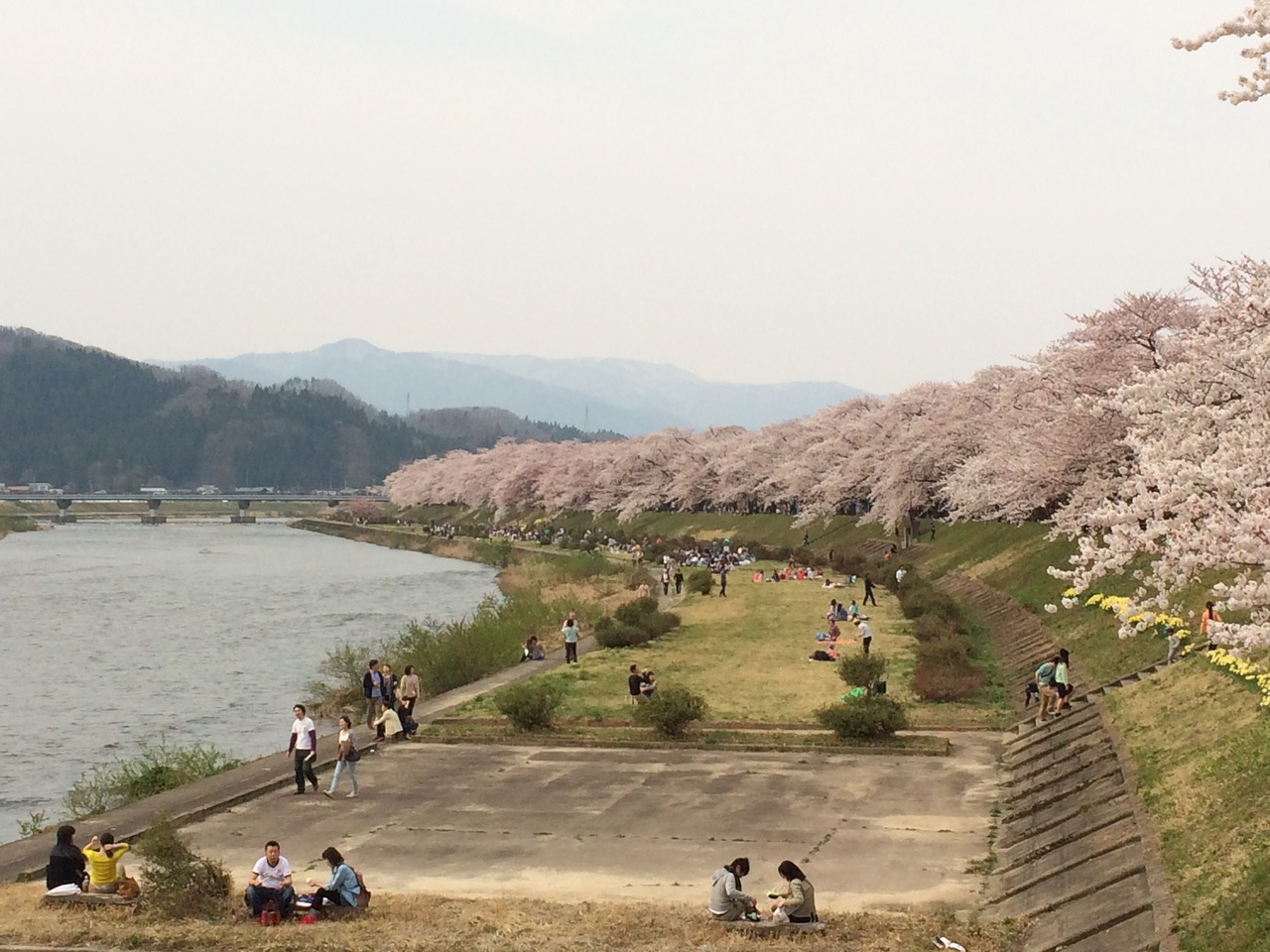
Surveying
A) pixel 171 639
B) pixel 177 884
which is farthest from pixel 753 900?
pixel 171 639

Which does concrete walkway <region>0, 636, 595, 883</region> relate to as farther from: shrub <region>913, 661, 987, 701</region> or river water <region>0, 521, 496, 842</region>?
shrub <region>913, 661, 987, 701</region>

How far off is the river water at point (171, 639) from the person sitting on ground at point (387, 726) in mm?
6239

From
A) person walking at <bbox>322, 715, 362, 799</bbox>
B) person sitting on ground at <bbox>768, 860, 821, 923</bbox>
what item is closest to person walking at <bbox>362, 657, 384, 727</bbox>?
person walking at <bbox>322, 715, 362, 799</bbox>

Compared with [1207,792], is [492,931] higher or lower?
lower

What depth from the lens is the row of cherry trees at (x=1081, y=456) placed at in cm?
1264

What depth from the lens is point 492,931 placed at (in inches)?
635

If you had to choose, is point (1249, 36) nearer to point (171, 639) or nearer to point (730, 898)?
point (730, 898)

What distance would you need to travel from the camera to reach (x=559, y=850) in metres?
20.6

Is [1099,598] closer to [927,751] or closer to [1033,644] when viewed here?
[1033,644]

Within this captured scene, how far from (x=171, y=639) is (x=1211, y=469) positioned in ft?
178

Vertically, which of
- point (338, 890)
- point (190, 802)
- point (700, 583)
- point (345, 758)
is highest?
point (700, 583)

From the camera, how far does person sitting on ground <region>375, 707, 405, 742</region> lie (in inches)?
1193

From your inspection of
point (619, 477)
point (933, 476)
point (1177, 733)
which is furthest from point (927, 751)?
point (619, 477)

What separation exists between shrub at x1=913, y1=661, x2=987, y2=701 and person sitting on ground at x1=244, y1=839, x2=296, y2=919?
20545 millimetres
